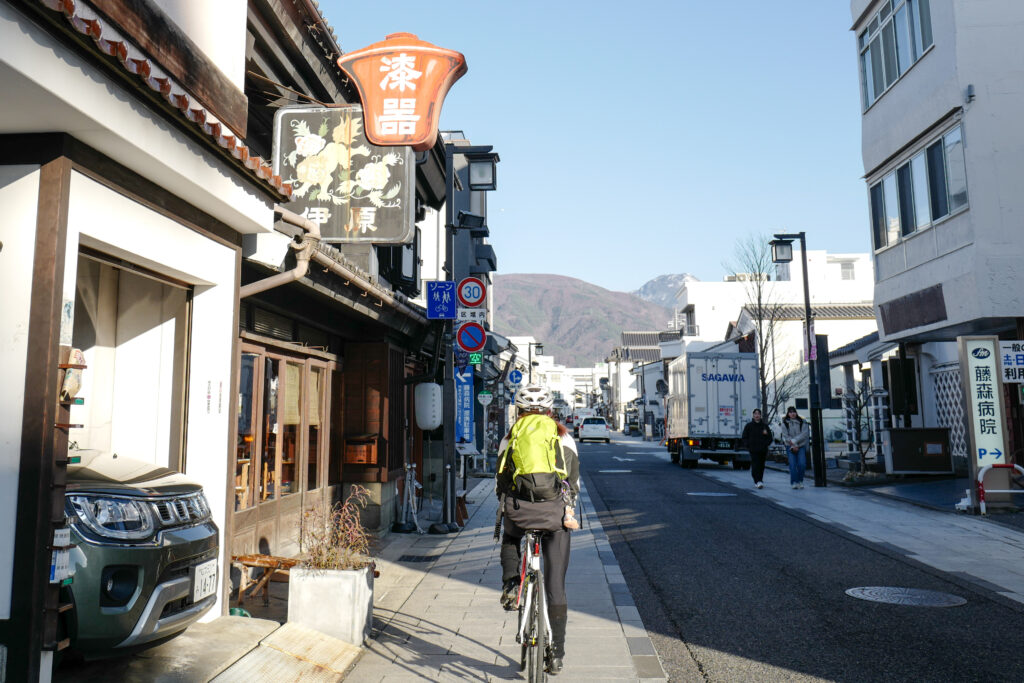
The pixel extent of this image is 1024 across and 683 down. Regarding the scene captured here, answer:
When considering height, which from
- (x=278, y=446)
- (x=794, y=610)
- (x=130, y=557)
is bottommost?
(x=794, y=610)

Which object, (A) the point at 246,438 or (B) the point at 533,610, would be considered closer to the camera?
(B) the point at 533,610

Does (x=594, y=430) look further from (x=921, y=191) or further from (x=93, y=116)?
(x=93, y=116)

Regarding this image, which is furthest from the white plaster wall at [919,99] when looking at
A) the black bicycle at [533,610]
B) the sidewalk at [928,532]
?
the black bicycle at [533,610]

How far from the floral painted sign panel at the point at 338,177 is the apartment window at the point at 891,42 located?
13817 millimetres

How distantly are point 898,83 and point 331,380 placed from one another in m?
15.8

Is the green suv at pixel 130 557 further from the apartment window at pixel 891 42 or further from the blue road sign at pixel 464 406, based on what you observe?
the apartment window at pixel 891 42

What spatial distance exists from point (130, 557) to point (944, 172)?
1800 cm

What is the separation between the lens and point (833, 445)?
43.1 metres

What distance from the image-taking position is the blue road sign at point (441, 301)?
1226 cm


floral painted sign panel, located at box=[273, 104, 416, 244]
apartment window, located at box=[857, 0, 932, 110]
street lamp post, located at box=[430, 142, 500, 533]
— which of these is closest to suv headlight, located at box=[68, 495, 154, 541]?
floral painted sign panel, located at box=[273, 104, 416, 244]

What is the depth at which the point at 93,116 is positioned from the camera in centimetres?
418

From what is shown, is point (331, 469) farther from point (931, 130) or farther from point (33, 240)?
point (931, 130)

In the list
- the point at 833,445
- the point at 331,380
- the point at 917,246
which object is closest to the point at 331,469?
the point at 331,380

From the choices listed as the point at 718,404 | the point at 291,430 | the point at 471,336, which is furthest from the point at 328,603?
the point at 718,404
